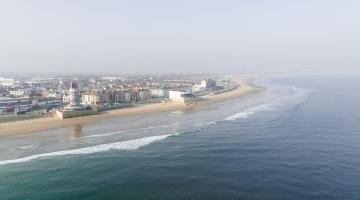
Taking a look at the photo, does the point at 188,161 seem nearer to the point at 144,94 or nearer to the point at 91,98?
the point at 91,98

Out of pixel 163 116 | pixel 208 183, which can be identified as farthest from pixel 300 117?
pixel 208 183

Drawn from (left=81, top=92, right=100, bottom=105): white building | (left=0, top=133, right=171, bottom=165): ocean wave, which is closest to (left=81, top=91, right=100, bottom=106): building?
(left=81, top=92, right=100, bottom=105): white building

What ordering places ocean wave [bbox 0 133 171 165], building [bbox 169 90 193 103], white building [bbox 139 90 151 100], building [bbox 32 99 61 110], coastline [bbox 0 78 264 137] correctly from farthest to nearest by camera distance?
white building [bbox 139 90 151 100] → building [bbox 169 90 193 103] → building [bbox 32 99 61 110] → coastline [bbox 0 78 264 137] → ocean wave [bbox 0 133 171 165]

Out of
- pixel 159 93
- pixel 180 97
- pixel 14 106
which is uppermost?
pixel 159 93

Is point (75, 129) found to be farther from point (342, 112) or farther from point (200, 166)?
point (342, 112)

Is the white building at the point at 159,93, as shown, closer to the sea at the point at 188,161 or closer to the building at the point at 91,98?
the building at the point at 91,98

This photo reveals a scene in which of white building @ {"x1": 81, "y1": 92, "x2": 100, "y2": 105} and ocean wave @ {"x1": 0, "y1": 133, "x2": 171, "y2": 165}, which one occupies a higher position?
white building @ {"x1": 81, "y1": 92, "x2": 100, "y2": 105}

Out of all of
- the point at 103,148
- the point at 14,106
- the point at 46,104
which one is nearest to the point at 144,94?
the point at 46,104

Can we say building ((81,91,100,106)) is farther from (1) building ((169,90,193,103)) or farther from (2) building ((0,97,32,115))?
(1) building ((169,90,193,103))
